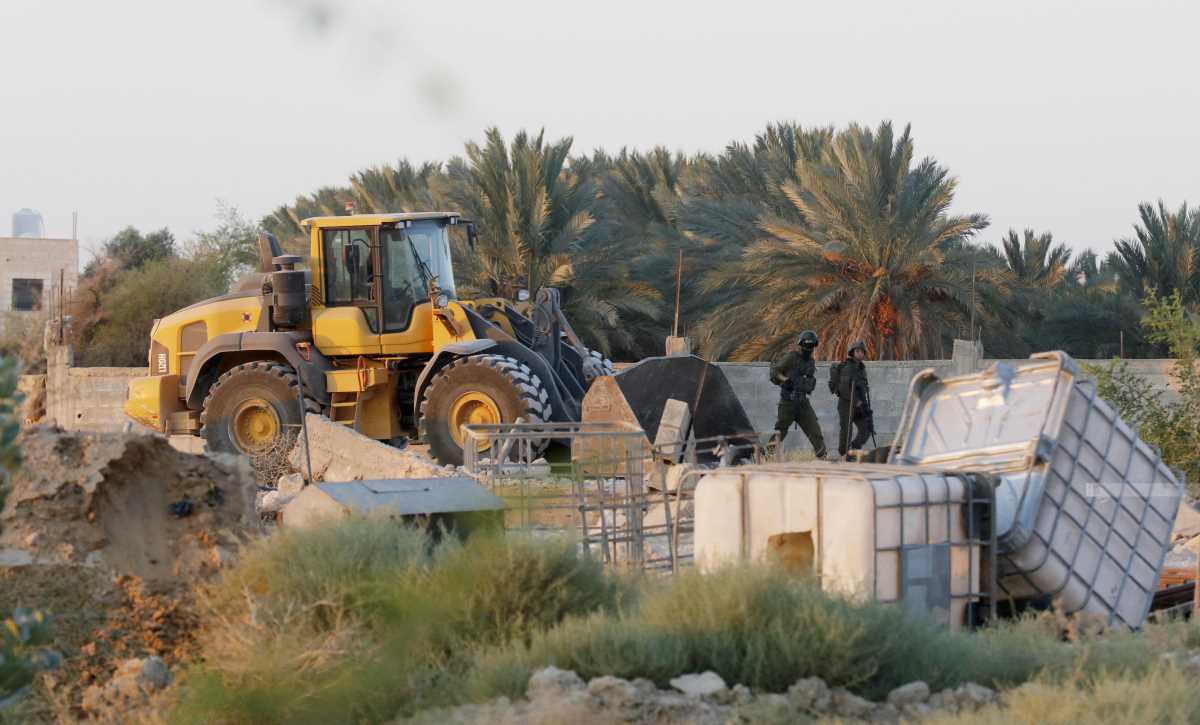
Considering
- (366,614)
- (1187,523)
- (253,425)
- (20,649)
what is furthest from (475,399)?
(20,649)

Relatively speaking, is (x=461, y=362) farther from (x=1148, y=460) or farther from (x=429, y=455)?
(x=1148, y=460)

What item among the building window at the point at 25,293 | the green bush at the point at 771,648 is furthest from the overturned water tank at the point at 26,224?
the green bush at the point at 771,648

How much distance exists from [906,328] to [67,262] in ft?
120

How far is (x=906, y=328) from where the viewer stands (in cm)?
2680

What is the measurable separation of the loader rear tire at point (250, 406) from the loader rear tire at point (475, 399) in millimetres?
1761

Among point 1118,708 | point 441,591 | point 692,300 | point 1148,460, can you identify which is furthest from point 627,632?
point 692,300

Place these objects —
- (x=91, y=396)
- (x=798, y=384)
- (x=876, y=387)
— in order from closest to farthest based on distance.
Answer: (x=798, y=384)
(x=876, y=387)
(x=91, y=396)

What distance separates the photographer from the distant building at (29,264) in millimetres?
54500

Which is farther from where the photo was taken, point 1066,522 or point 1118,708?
point 1066,522

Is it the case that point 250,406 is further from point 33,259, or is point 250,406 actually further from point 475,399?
point 33,259

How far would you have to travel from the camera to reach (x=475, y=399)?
1728 cm

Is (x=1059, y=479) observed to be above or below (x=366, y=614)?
above

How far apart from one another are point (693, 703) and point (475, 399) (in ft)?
34.4

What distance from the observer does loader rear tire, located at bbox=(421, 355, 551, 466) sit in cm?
1705
